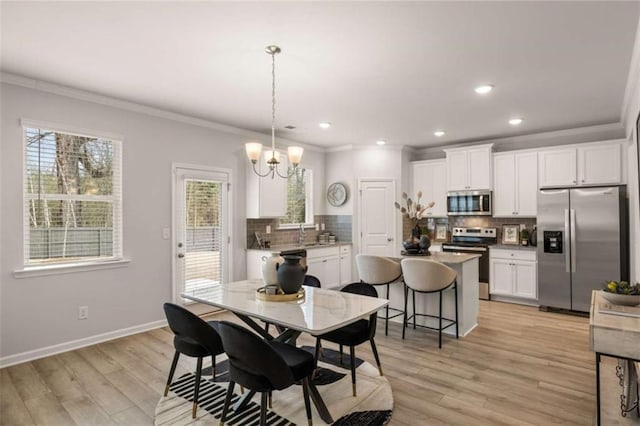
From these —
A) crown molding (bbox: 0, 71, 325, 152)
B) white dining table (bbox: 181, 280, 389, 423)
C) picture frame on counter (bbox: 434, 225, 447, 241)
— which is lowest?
white dining table (bbox: 181, 280, 389, 423)

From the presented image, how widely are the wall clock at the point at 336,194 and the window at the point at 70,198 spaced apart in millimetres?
3747

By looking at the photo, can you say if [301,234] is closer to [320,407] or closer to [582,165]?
[320,407]

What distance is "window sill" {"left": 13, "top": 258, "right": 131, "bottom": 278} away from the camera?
3423 mm

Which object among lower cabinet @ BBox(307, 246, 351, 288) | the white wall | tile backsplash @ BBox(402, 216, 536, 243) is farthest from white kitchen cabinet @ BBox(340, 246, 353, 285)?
the white wall

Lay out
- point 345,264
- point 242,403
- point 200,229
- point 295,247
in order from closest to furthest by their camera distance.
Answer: point 242,403, point 200,229, point 295,247, point 345,264

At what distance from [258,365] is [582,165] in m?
5.40

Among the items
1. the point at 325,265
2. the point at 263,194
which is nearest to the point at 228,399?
the point at 263,194

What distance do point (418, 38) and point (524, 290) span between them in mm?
4429

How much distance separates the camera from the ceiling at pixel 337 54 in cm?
232

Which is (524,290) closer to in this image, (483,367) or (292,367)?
(483,367)

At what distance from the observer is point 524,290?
18.0 feet

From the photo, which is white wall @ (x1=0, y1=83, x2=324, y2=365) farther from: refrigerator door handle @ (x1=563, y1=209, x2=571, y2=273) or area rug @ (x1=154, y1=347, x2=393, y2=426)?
refrigerator door handle @ (x1=563, y1=209, x2=571, y2=273)

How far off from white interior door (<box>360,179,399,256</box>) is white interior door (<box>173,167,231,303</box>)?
2571mm

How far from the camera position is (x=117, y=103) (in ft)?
13.3
